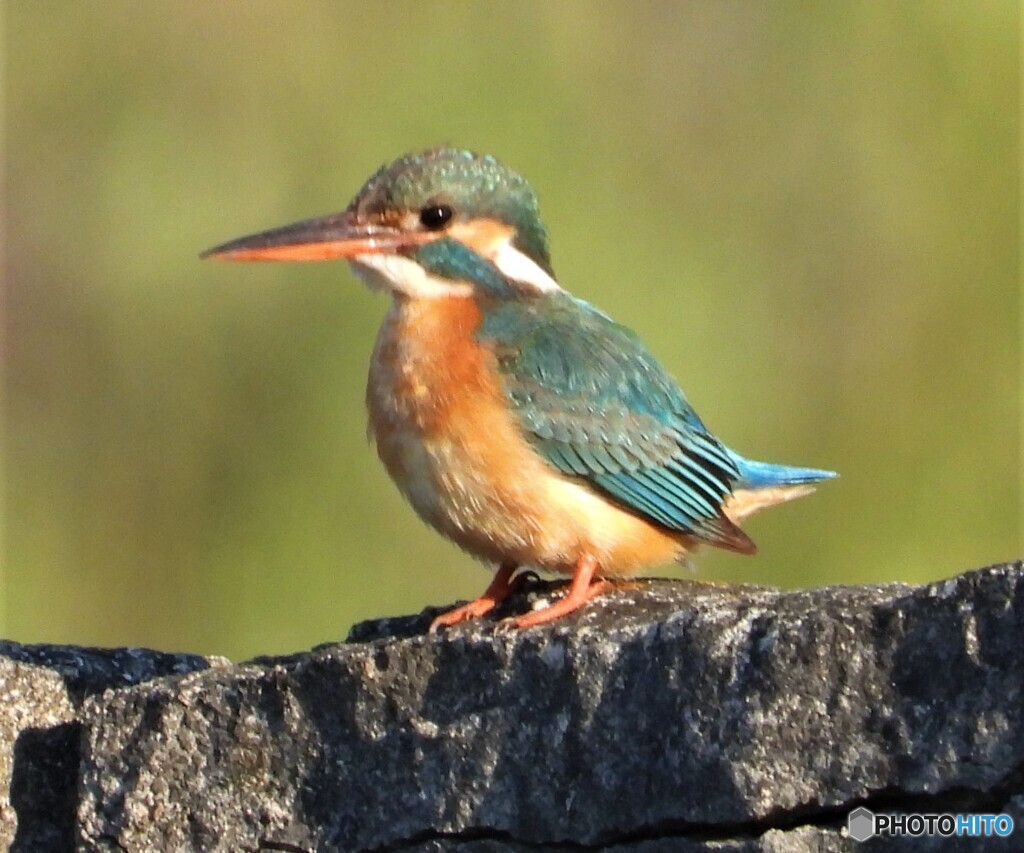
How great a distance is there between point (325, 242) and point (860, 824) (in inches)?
91.6

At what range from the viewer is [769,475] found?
536 cm

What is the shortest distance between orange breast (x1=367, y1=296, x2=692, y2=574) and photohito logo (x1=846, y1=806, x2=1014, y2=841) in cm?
168

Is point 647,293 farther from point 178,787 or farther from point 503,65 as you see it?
point 178,787

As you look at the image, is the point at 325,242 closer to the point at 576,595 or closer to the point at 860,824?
the point at 576,595

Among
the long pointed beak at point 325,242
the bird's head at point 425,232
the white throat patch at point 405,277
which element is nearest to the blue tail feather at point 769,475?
the bird's head at point 425,232

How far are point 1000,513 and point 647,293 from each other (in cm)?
142

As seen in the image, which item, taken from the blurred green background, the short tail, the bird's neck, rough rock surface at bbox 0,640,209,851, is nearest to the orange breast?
the bird's neck

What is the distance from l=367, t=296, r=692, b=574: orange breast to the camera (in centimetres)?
A: 452

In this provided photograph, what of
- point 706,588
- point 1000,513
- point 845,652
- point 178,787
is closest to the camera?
point 845,652

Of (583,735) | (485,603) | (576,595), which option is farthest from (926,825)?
(485,603)

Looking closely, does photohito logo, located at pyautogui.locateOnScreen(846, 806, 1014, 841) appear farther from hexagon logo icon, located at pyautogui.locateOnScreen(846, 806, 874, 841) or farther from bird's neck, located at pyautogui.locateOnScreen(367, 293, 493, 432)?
bird's neck, located at pyautogui.locateOnScreen(367, 293, 493, 432)

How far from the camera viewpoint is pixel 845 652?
3.01 metres

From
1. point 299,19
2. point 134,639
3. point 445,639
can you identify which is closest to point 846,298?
point 299,19

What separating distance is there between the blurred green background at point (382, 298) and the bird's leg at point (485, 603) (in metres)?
2.22
